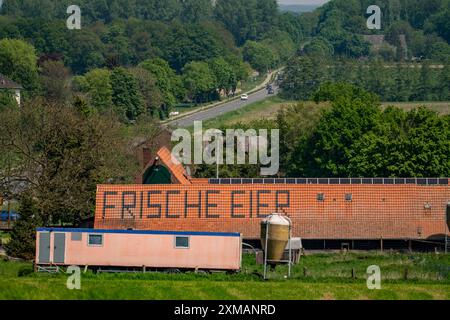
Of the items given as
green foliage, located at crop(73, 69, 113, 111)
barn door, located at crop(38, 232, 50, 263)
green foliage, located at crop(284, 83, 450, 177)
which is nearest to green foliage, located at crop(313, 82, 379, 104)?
green foliage, located at crop(284, 83, 450, 177)

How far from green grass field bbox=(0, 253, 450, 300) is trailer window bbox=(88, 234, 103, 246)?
2.84 meters

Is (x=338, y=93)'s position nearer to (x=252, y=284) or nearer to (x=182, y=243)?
(x=182, y=243)

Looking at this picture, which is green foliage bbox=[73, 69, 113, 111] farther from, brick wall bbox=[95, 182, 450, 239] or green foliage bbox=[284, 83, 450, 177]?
brick wall bbox=[95, 182, 450, 239]

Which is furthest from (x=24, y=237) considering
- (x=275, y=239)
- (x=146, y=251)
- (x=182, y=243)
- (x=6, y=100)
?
(x=6, y=100)

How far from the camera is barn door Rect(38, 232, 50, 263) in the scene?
70000mm

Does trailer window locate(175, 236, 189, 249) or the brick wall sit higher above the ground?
the brick wall

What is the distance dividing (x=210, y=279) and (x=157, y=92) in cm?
13527

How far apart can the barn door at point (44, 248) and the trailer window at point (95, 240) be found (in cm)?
174

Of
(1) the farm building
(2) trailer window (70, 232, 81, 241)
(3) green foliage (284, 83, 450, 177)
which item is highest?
(3) green foliage (284, 83, 450, 177)

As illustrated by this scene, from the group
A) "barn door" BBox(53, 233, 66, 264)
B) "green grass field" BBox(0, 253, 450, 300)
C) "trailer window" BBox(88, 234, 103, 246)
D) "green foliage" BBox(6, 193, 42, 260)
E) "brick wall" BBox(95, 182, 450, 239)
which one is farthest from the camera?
"brick wall" BBox(95, 182, 450, 239)

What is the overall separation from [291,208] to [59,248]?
17.2 meters

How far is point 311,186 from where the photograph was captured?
84.6 meters
